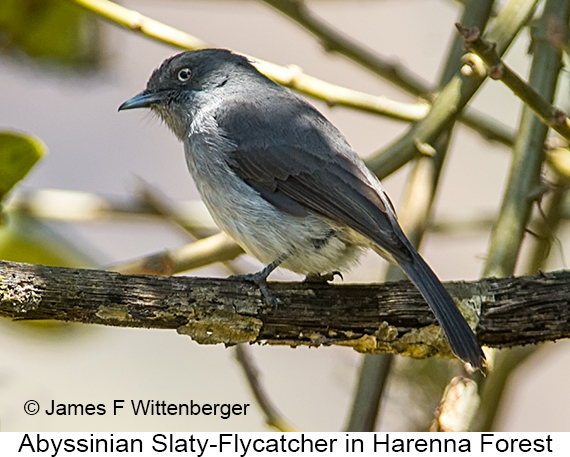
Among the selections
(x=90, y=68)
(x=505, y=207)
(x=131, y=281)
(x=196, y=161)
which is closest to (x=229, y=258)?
(x=196, y=161)

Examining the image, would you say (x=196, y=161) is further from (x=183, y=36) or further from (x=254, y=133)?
(x=183, y=36)

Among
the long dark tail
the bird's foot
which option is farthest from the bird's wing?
the bird's foot

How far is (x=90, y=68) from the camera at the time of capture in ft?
17.0

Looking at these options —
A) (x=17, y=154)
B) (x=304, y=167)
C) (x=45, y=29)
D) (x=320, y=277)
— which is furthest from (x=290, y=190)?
(x=45, y=29)

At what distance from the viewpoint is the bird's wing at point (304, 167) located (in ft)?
11.0

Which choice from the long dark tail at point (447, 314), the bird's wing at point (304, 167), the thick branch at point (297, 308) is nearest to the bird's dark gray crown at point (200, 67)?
the bird's wing at point (304, 167)

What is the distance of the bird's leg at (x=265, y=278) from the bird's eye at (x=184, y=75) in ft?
4.13

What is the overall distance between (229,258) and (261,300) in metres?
0.60

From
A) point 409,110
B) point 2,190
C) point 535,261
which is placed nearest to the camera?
point 2,190

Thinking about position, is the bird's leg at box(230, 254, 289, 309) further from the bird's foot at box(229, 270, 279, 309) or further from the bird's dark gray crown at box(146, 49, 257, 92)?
the bird's dark gray crown at box(146, 49, 257, 92)

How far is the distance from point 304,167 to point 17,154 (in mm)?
1241

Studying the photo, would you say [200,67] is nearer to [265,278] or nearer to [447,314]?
[265,278]

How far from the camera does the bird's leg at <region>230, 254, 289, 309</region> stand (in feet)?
10.5

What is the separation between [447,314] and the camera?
300 centimetres
